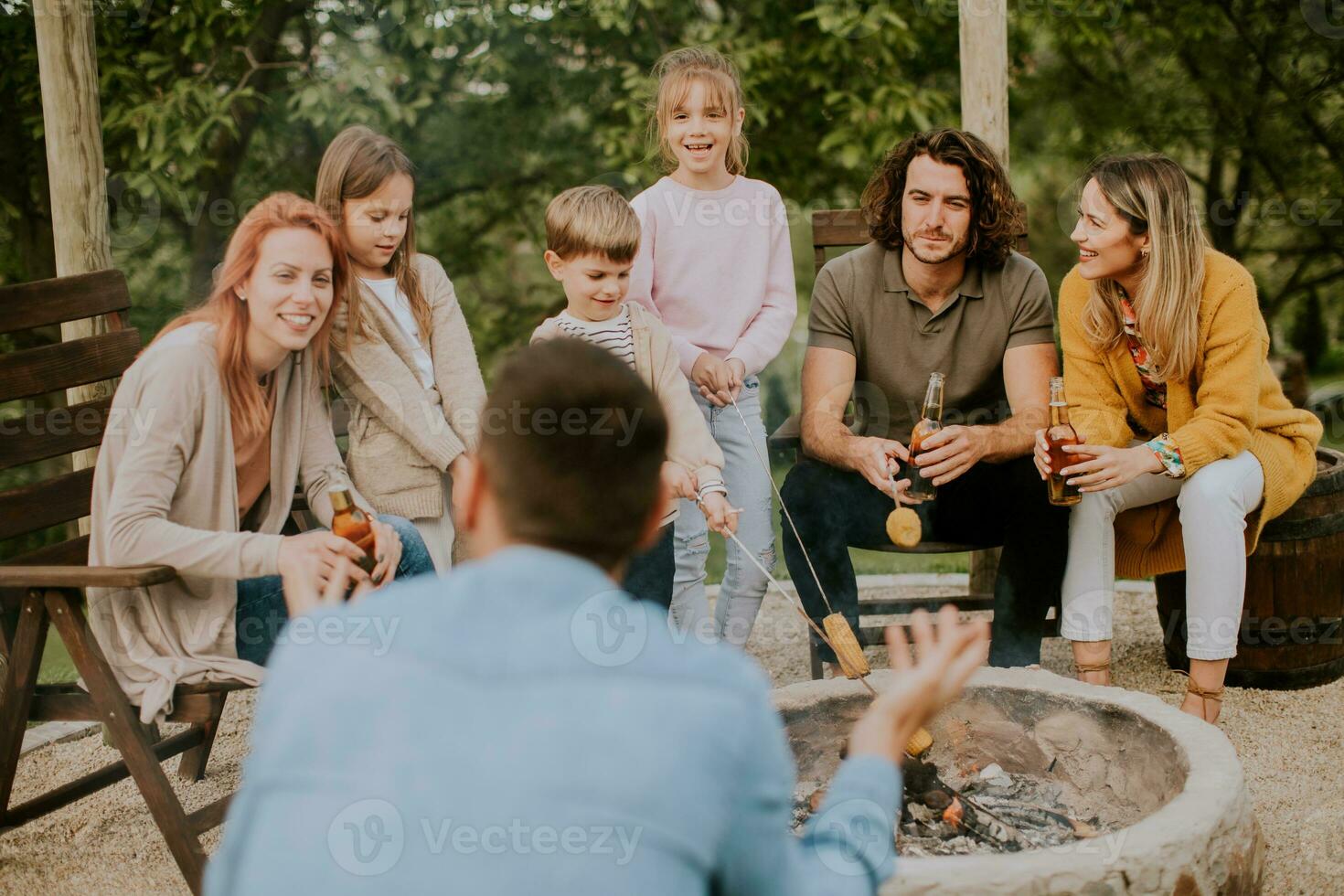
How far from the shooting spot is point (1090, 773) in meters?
2.93

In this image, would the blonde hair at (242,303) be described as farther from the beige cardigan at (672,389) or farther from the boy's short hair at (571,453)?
the boy's short hair at (571,453)

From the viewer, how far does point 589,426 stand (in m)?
1.37

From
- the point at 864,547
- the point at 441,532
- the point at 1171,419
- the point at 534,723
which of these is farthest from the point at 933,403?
the point at 534,723

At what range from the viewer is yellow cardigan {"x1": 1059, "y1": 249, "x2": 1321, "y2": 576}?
3.58 meters

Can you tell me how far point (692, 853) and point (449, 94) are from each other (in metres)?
6.71

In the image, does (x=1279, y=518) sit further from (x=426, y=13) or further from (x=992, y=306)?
(x=426, y=13)

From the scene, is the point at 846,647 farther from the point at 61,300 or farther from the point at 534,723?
the point at 61,300

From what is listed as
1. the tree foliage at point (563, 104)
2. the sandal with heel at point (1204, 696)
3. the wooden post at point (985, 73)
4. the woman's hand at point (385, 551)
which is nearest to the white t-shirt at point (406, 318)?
the woman's hand at point (385, 551)

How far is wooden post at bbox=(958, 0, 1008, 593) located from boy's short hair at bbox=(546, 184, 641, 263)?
1.62 m

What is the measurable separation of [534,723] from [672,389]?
2408 mm

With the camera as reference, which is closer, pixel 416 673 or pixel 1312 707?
pixel 416 673

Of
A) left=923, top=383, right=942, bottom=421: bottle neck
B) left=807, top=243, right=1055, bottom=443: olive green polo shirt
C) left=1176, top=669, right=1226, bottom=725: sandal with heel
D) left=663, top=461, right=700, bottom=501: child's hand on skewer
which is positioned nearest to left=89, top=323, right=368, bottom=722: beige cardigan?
left=663, top=461, right=700, bottom=501: child's hand on skewer

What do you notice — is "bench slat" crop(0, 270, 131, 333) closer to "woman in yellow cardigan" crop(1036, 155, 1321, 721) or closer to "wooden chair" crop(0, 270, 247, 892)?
"wooden chair" crop(0, 270, 247, 892)

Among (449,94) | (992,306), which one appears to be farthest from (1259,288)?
(992,306)
